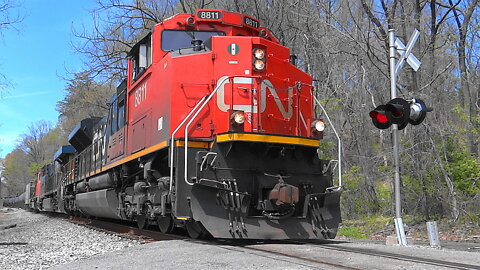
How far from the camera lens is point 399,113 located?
23.4ft

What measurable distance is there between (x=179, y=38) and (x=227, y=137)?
2.37 meters

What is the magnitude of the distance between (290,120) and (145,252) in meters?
3.19

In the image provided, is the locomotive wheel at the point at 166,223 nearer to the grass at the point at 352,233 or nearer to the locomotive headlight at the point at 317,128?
the locomotive headlight at the point at 317,128

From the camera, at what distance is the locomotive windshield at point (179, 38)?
8.09 meters

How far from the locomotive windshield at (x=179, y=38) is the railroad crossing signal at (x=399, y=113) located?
3.03 metres

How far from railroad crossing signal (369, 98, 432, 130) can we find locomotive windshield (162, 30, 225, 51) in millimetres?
3026

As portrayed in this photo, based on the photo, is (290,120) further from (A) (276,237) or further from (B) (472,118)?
(B) (472,118)

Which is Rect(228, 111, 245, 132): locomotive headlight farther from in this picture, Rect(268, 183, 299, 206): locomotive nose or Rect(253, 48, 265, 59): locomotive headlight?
Rect(253, 48, 265, 59): locomotive headlight

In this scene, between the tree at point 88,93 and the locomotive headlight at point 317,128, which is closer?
the locomotive headlight at point 317,128

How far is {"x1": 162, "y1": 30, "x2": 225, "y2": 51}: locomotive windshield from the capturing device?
318 inches

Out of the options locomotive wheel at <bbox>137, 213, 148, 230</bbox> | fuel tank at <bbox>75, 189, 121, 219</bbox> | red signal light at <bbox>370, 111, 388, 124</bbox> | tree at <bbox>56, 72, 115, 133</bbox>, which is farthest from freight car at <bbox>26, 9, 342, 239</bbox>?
tree at <bbox>56, 72, 115, 133</bbox>

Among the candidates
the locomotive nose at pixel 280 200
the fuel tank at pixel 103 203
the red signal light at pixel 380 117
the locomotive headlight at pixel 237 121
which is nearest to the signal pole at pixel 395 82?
the red signal light at pixel 380 117

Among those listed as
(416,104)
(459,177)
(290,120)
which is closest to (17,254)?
(290,120)

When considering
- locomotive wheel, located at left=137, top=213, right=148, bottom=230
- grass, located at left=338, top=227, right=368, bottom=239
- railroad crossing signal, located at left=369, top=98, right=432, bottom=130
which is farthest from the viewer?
grass, located at left=338, top=227, right=368, bottom=239
